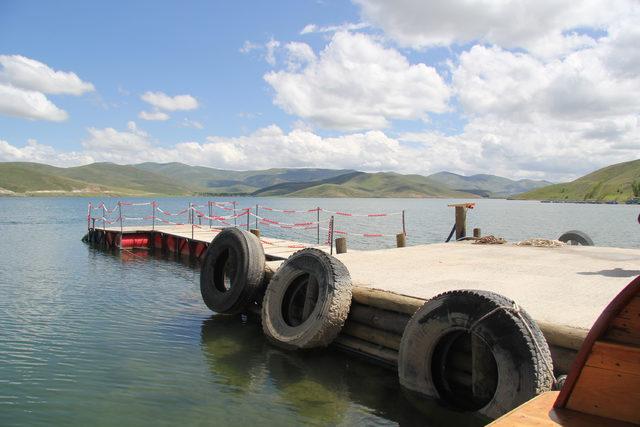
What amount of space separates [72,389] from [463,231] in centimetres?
1511

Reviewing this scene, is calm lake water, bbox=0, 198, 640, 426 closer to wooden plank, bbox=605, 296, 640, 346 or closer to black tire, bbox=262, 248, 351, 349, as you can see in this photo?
black tire, bbox=262, 248, 351, 349

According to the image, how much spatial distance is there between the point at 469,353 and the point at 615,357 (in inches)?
140

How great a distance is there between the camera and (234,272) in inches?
450

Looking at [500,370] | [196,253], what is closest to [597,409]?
[500,370]

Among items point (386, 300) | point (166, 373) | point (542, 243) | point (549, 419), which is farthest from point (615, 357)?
point (542, 243)

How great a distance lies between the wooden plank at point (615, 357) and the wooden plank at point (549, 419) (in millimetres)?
375

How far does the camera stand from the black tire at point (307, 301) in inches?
332

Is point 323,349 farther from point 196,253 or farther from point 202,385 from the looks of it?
point 196,253

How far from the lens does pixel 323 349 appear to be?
914cm

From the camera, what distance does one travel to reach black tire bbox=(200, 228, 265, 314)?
1104 centimetres

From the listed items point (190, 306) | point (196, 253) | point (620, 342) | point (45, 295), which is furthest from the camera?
point (196, 253)

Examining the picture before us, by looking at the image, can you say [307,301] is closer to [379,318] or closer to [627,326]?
[379,318]

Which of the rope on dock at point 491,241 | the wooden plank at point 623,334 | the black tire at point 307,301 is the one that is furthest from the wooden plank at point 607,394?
the rope on dock at point 491,241

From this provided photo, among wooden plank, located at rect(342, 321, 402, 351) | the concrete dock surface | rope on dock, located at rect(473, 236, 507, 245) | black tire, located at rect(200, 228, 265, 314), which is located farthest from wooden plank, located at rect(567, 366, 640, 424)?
rope on dock, located at rect(473, 236, 507, 245)
